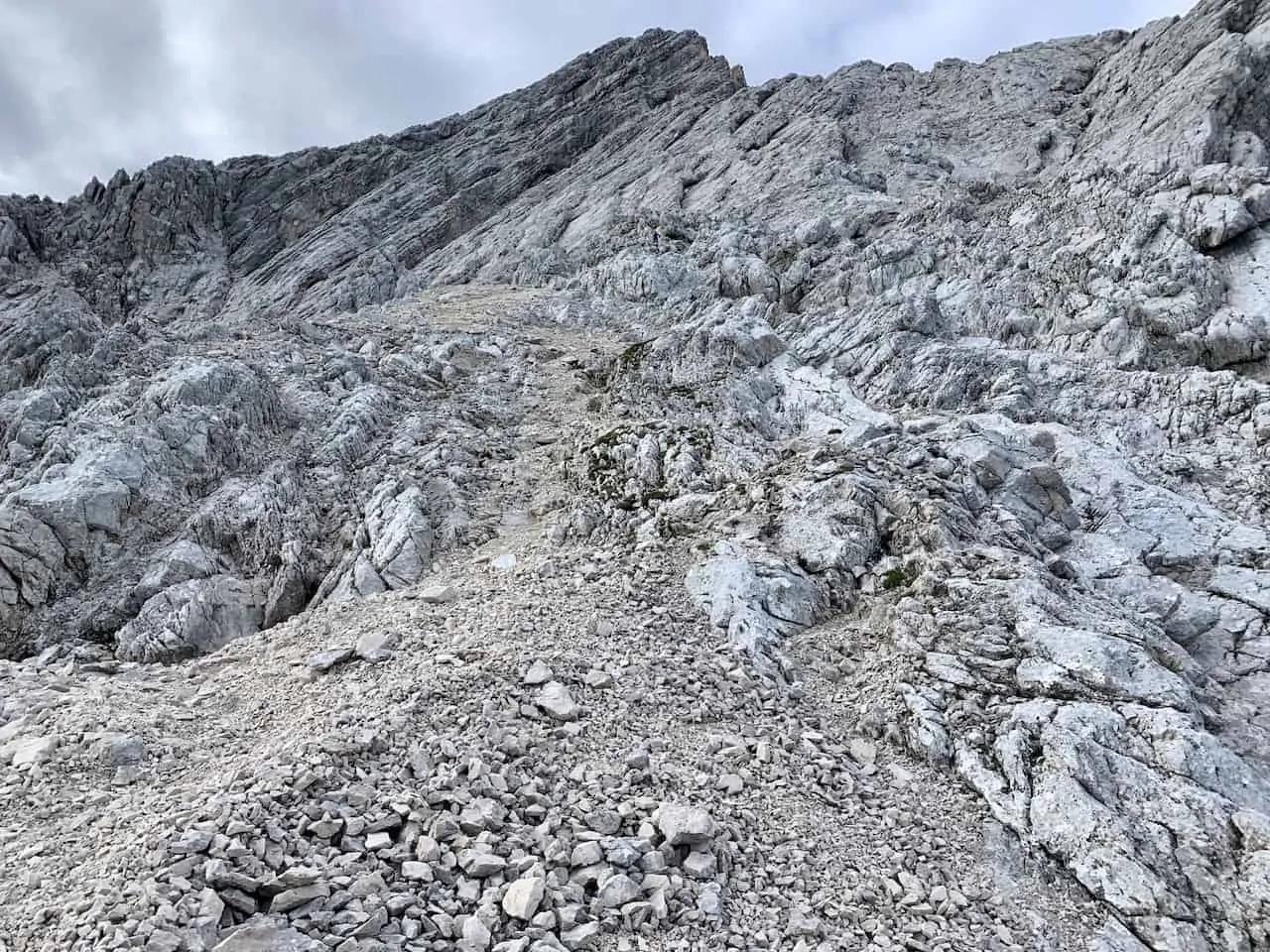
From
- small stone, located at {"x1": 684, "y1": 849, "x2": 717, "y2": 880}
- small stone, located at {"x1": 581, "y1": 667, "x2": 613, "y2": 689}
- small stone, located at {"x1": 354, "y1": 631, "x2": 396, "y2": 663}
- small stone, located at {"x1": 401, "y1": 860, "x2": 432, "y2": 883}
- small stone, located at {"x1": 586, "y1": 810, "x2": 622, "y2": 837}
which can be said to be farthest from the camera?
small stone, located at {"x1": 354, "y1": 631, "x2": 396, "y2": 663}

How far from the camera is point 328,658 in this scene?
15.0 metres

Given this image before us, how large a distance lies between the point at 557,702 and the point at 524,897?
13.3ft

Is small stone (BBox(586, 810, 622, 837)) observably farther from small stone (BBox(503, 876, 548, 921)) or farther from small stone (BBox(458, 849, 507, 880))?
small stone (BBox(458, 849, 507, 880))

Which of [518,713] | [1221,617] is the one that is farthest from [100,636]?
[1221,617]

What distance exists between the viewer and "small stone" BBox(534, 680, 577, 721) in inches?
488

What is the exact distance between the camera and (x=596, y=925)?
338 inches

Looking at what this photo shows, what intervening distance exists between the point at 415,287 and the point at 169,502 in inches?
1723

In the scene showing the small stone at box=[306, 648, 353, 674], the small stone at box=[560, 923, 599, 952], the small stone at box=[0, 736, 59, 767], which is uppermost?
the small stone at box=[0, 736, 59, 767]

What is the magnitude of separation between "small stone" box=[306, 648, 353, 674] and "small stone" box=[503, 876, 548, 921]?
7.64 m

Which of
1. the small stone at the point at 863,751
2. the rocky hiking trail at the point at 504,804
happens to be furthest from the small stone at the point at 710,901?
the small stone at the point at 863,751

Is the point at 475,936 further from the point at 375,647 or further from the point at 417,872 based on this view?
the point at 375,647

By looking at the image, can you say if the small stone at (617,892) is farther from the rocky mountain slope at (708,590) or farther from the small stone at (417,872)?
the small stone at (417,872)

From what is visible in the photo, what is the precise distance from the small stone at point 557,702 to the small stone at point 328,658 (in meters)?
4.73

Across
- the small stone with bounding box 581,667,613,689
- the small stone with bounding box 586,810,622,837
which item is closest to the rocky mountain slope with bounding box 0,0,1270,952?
the small stone with bounding box 586,810,622,837
